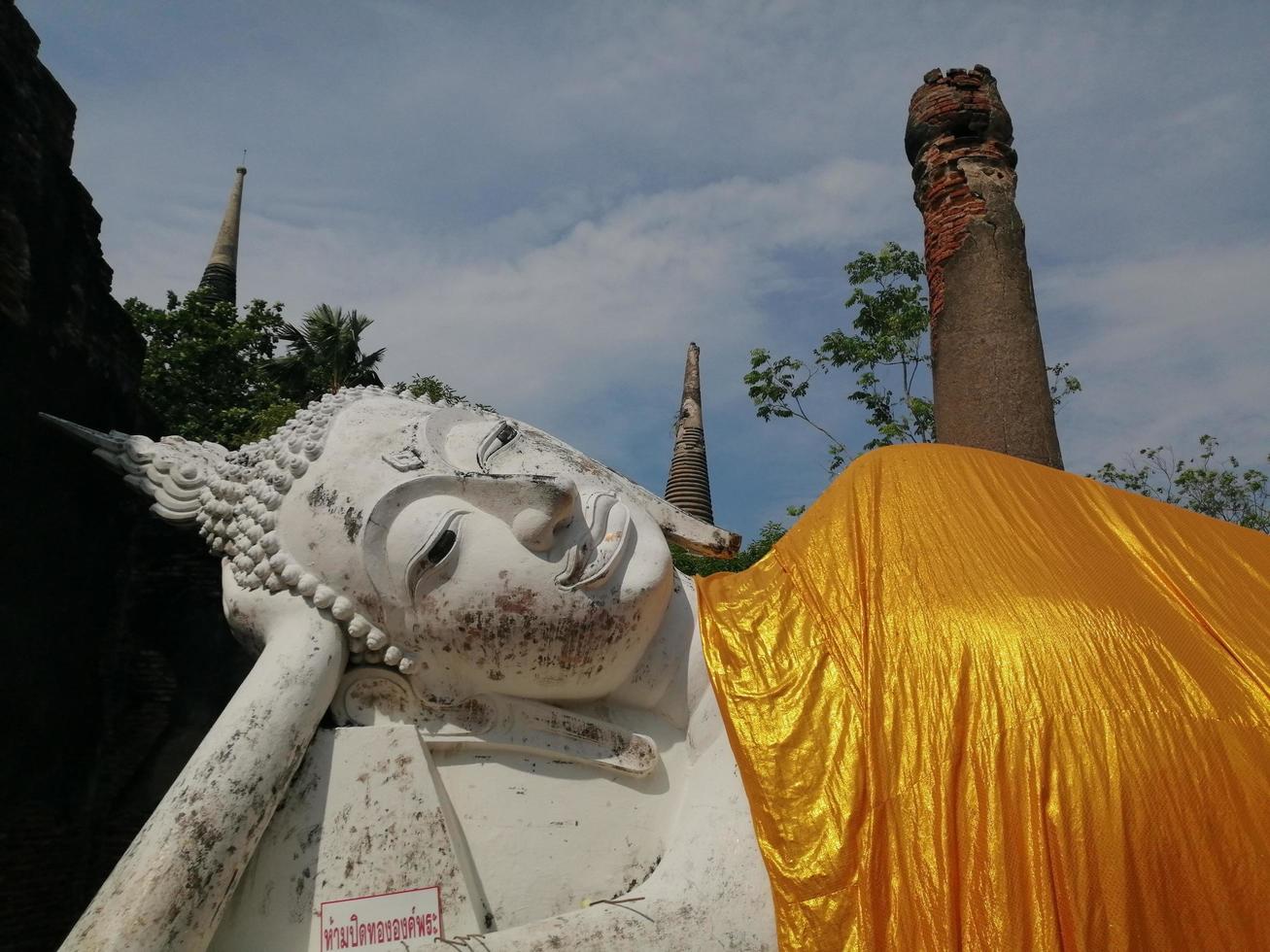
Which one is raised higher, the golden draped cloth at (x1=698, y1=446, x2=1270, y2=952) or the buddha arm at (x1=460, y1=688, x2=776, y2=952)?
the golden draped cloth at (x1=698, y1=446, x2=1270, y2=952)

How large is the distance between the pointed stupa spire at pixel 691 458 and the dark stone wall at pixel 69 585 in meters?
13.5

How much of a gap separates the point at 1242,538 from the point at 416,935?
2555 mm

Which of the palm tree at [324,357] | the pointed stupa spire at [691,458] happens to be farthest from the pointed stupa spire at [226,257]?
the pointed stupa spire at [691,458]

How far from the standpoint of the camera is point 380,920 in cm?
219

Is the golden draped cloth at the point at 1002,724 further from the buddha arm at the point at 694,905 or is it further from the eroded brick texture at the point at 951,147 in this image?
the eroded brick texture at the point at 951,147

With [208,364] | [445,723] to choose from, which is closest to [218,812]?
[445,723]

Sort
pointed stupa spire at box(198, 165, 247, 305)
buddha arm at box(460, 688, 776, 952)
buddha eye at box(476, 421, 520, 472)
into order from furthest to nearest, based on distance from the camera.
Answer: pointed stupa spire at box(198, 165, 247, 305) < buddha eye at box(476, 421, 520, 472) < buddha arm at box(460, 688, 776, 952)

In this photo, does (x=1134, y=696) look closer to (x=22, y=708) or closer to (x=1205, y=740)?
(x=1205, y=740)

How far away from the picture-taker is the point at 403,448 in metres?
2.63

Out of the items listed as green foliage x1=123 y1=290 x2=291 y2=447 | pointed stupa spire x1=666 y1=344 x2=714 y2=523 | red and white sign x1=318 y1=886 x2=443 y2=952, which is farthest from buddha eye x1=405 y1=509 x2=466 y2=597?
pointed stupa spire x1=666 y1=344 x2=714 y2=523

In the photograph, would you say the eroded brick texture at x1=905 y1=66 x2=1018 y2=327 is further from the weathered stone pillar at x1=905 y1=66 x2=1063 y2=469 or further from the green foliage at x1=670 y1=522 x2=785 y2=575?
the green foliage at x1=670 y1=522 x2=785 y2=575

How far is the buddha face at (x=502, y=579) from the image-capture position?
2479mm

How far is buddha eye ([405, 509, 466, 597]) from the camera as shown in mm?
2473

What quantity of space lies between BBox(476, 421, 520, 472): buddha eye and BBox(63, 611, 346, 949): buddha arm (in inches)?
23.5
